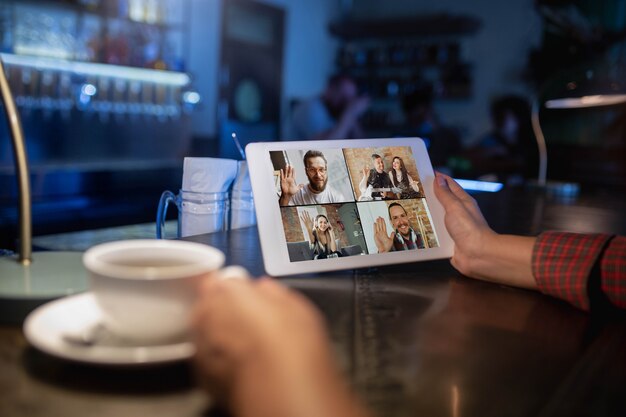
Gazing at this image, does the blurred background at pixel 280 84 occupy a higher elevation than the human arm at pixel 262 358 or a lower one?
higher

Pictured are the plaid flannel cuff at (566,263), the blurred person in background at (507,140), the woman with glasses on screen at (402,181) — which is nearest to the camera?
the plaid flannel cuff at (566,263)

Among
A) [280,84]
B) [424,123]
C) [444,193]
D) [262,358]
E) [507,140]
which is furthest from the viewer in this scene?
[280,84]

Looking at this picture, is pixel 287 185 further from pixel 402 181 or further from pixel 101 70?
pixel 101 70

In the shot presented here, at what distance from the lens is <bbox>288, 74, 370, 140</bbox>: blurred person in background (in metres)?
4.46

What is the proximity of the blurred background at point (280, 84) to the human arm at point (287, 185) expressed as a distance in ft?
6.07

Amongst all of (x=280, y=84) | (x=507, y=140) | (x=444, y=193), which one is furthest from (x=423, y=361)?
(x=280, y=84)

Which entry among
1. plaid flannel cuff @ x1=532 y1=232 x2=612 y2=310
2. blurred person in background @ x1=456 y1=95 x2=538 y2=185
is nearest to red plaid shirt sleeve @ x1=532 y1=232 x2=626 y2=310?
plaid flannel cuff @ x1=532 y1=232 x2=612 y2=310

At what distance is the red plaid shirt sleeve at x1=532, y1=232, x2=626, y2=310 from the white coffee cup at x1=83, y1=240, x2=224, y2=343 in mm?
501

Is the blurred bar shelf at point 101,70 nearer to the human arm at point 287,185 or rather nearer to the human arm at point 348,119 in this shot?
the human arm at point 348,119

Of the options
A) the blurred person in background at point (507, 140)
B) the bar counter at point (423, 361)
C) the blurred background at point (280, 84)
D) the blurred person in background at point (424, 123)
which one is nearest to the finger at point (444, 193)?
the bar counter at point (423, 361)

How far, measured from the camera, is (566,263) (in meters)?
0.83

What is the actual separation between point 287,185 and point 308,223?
0.06 metres

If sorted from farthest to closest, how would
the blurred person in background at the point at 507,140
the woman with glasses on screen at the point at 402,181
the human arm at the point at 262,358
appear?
the blurred person in background at the point at 507,140
the woman with glasses on screen at the point at 402,181
the human arm at the point at 262,358

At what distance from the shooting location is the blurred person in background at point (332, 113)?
446cm
